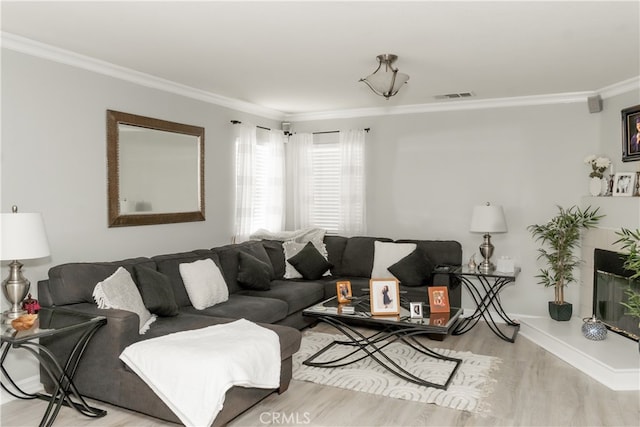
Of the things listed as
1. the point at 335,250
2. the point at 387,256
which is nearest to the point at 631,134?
the point at 387,256

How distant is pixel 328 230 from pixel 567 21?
404cm

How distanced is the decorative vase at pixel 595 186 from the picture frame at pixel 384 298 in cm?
262

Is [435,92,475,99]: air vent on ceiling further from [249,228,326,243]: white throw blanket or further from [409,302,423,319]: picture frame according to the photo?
[409,302,423,319]: picture frame

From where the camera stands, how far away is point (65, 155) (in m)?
3.83

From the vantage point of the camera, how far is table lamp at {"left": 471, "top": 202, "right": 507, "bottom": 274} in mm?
5172

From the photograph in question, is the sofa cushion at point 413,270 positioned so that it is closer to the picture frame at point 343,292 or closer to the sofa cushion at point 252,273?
the picture frame at point 343,292

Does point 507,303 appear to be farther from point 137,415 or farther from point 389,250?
point 137,415

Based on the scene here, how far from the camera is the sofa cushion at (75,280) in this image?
3.45 metres

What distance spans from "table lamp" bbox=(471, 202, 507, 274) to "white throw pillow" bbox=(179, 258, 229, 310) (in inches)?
106

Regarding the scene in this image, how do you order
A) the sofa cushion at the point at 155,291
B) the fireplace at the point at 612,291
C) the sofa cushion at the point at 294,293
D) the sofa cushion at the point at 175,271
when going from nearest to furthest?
the sofa cushion at the point at 155,291
the sofa cushion at the point at 175,271
the fireplace at the point at 612,291
the sofa cushion at the point at 294,293

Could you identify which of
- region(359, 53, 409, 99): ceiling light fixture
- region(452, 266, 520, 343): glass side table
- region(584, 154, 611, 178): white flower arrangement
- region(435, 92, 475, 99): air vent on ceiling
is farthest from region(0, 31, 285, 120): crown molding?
region(584, 154, 611, 178): white flower arrangement

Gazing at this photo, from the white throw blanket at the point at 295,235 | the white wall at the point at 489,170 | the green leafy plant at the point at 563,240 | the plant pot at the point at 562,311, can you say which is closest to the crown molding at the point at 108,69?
the white throw blanket at the point at 295,235

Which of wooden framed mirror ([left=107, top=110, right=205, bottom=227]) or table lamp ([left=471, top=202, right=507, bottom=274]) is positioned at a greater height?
wooden framed mirror ([left=107, top=110, right=205, bottom=227])

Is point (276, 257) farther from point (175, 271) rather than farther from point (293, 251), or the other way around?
point (175, 271)
